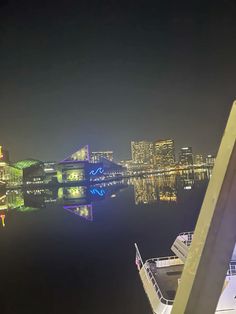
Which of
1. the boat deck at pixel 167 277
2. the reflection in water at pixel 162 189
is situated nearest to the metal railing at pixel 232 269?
the boat deck at pixel 167 277

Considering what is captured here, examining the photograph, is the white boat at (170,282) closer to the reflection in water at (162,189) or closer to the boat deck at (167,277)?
the boat deck at (167,277)

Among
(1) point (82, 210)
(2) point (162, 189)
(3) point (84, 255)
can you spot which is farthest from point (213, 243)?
(2) point (162, 189)

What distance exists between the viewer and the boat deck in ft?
8.90

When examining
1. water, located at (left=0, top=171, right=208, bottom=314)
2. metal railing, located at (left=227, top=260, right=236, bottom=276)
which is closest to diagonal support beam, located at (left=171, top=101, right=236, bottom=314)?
metal railing, located at (left=227, top=260, right=236, bottom=276)

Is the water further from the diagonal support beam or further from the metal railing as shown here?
the diagonal support beam

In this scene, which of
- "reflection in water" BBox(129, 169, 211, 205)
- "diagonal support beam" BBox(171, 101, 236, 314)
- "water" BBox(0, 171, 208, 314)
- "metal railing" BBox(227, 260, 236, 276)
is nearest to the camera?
"diagonal support beam" BBox(171, 101, 236, 314)

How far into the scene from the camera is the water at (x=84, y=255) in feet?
14.8

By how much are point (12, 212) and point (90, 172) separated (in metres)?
14.0

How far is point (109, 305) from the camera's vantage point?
4207 millimetres

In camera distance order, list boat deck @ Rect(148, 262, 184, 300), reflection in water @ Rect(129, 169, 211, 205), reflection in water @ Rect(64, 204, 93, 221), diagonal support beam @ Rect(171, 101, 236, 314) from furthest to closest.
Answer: reflection in water @ Rect(129, 169, 211, 205), reflection in water @ Rect(64, 204, 93, 221), boat deck @ Rect(148, 262, 184, 300), diagonal support beam @ Rect(171, 101, 236, 314)

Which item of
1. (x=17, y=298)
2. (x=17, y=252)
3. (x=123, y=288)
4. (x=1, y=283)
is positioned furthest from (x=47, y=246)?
(x=123, y=288)

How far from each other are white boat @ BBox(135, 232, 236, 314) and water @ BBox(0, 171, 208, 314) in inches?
37.0

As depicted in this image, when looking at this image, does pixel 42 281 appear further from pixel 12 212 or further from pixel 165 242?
pixel 12 212

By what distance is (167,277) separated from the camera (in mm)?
3008
